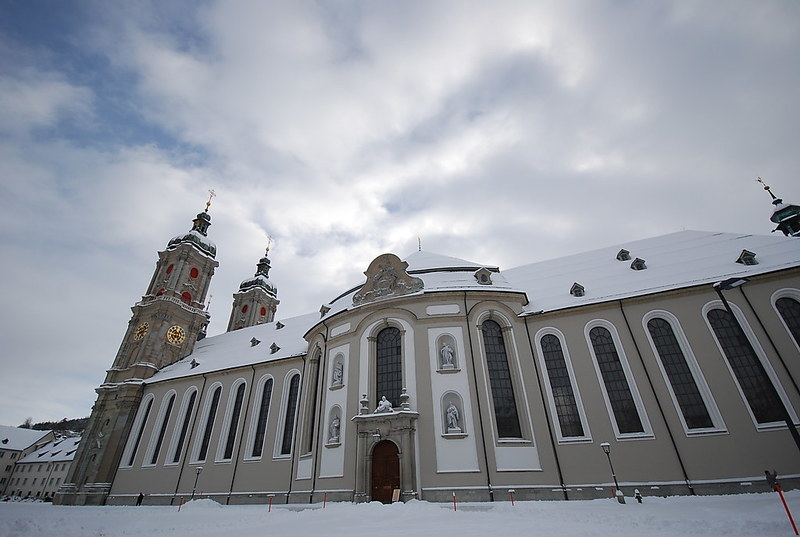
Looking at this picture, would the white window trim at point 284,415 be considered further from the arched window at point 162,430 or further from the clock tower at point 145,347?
the clock tower at point 145,347

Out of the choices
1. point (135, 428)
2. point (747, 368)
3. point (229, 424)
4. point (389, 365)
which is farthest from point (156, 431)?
point (747, 368)

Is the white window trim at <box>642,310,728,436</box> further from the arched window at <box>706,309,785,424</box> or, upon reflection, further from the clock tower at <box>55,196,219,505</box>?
the clock tower at <box>55,196,219,505</box>

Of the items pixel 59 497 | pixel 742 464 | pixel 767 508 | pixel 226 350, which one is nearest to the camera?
pixel 767 508

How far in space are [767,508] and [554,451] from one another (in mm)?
8227

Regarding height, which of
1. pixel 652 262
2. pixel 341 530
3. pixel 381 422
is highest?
pixel 652 262

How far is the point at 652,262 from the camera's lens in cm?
2505

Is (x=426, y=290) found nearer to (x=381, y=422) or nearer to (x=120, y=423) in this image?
(x=381, y=422)

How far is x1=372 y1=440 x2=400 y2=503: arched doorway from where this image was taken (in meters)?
19.4

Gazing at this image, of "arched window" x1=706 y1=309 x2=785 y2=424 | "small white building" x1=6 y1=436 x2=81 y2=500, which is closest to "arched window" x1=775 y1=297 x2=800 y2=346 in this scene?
"arched window" x1=706 y1=309 x2=785 y2=424

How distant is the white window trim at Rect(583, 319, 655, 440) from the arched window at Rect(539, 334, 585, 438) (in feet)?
4.63

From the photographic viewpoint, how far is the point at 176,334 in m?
41.9

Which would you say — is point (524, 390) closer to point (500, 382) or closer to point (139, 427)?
point (500, 382)

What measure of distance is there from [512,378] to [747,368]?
10.6m

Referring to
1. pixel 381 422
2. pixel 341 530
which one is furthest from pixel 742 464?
pixel 341 530
